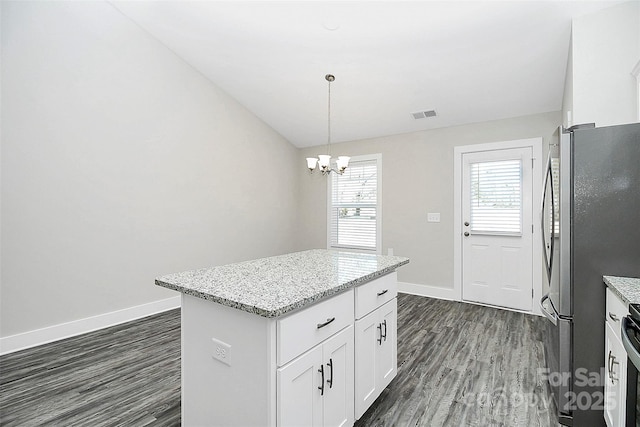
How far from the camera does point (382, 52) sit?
10.5 ft

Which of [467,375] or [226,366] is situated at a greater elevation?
[226,366]

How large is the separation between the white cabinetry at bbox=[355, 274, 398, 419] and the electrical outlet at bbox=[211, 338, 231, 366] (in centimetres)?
69

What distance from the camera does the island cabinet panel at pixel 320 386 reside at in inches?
49.6

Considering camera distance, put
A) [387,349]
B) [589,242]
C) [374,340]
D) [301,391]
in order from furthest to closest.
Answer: [387,349]
[374,340]
[589,242]
[301,391]

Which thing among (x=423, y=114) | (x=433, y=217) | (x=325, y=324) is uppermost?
(x=423, y=114)

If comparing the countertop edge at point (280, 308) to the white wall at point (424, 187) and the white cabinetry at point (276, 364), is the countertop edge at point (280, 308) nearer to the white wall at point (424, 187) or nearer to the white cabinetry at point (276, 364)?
the white cabinetry at point (276, 364)

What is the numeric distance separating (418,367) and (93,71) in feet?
13.2

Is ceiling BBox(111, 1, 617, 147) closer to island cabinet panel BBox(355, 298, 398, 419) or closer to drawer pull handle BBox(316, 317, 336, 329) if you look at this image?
island cabinet panel BBox(355, 298, 398, 419)

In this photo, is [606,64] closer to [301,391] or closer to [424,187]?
[424,187]

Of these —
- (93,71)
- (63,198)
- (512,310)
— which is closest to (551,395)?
(512,310)

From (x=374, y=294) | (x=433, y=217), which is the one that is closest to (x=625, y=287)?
(x=374, y=294)

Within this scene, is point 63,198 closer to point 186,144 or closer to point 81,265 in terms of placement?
point 81,265

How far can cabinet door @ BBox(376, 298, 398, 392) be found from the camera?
1.96 meters

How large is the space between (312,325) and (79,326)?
2.92 metres
